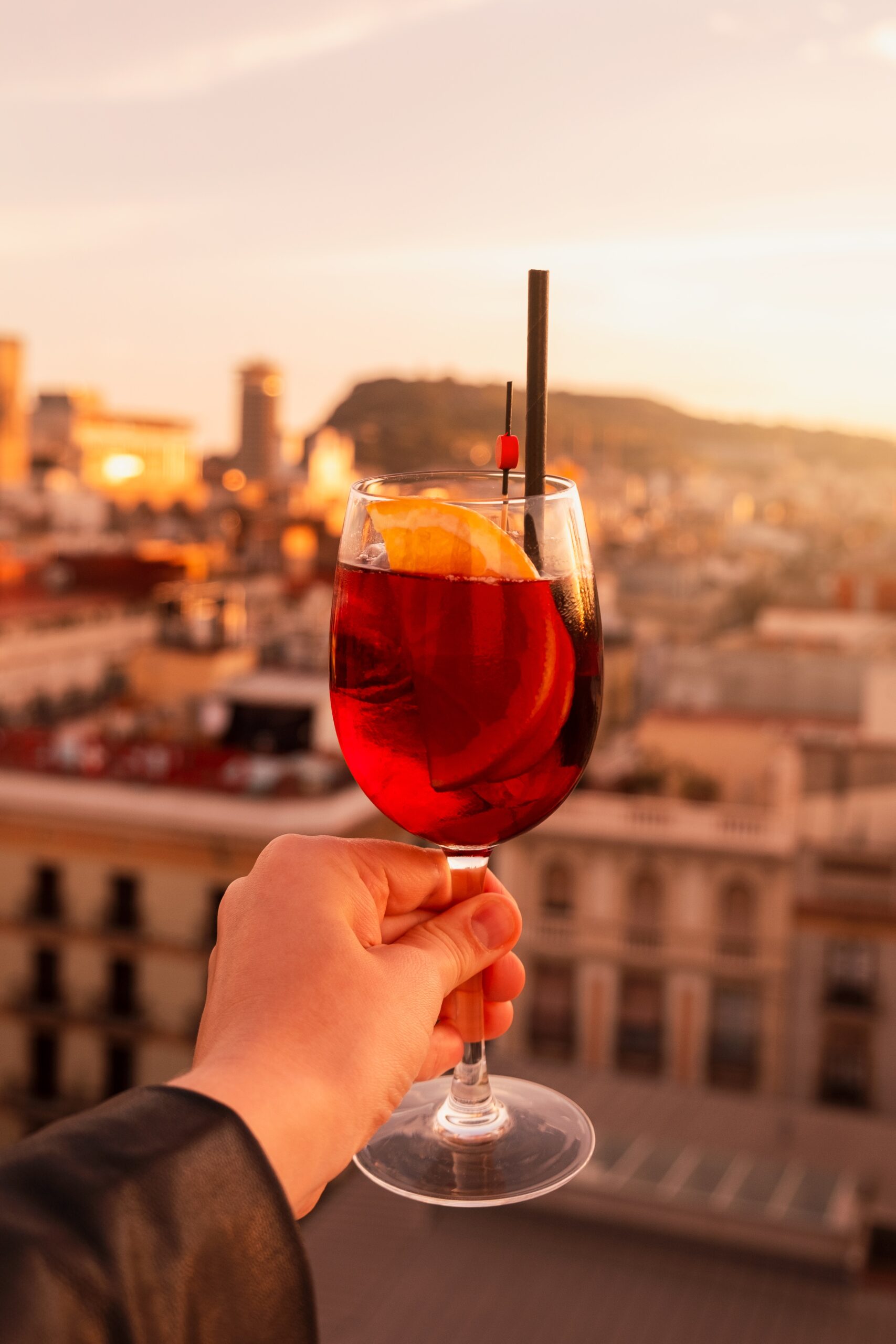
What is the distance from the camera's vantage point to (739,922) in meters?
9.43

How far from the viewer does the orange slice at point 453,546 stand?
2.06ft

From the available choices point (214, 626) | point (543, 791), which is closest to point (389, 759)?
point (543, 791)

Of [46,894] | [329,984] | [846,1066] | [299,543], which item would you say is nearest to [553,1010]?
[846,1066]

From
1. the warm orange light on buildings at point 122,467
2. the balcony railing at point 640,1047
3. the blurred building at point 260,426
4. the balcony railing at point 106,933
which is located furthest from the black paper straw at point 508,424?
the warm orange light on buildings at point 122,467

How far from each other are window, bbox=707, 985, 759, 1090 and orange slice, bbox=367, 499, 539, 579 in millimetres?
9191

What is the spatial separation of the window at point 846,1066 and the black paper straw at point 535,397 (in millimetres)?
8954

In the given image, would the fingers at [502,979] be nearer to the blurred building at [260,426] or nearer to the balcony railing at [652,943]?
the balcony railing at [652,943]

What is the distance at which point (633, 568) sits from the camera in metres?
17.0

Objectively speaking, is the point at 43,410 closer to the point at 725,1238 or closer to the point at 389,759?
the point at 725,1238

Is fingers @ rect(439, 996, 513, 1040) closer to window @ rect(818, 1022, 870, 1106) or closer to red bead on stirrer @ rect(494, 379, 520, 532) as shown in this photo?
red bead on stirrer @ rect(494, 379, 520, 532)

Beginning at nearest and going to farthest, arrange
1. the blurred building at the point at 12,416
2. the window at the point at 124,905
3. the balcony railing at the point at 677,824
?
the balcony railing at the point at 677,824, the window at the point at 124,905, the blurred building at the point at 12,416

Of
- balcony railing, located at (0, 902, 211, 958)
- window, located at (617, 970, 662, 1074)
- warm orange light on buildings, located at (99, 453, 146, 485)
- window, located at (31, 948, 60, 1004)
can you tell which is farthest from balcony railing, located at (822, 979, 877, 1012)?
warm orange light on buildings, located at (99, 453, 146, 485)

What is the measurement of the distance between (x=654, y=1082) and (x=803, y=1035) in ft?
3.56

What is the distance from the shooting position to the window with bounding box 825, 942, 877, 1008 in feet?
29.5
